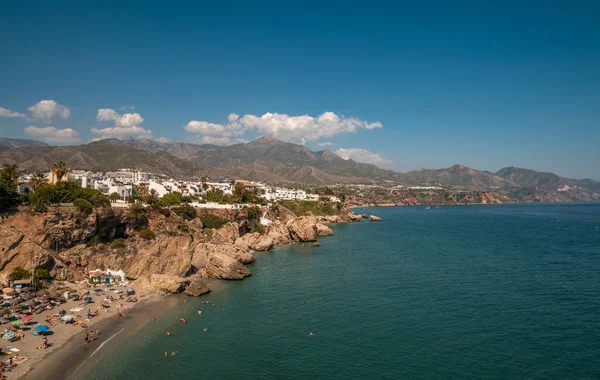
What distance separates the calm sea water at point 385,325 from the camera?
28828mm

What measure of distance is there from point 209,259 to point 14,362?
30.4 meters

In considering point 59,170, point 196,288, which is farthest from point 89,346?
point 59,170

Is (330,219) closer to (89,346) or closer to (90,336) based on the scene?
(90,336)

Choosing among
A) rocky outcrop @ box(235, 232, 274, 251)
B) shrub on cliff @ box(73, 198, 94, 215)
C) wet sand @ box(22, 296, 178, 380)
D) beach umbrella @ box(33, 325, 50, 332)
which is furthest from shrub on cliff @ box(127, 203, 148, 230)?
beach umbrella @ box(33, 325, 50, 332)

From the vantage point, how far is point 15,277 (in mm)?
41938

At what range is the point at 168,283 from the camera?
156 feet

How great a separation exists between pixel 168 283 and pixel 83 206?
59.2 ft

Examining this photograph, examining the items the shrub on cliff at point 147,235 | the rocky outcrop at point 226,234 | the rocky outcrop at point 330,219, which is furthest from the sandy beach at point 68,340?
the rocky outcrop at point 330,219

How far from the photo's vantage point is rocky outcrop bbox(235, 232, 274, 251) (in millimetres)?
76688

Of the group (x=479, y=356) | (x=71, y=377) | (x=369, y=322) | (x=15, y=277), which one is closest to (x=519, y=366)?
(x=479, y=356)

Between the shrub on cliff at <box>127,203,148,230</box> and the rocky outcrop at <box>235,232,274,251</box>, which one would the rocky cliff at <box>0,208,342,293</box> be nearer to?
the shrub on cliff at <box>127,203,148,230</box>

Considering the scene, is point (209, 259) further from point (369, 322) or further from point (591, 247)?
point (591, 247)

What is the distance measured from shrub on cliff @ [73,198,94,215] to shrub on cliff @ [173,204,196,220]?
2170 cm

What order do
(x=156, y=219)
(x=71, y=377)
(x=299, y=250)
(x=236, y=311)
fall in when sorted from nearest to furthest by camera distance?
1. (x=71, y=377)
2. (x=236, y=311)
3. (x=156, y=219)
4. (x=299, y=250)
